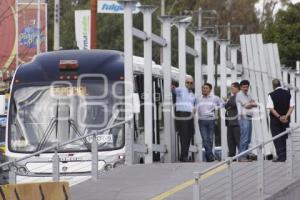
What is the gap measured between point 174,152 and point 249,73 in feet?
17.4

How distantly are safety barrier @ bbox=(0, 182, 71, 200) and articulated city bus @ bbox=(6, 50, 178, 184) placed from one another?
565 centimetres

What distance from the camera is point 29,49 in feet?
164

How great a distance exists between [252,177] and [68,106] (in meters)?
6.97

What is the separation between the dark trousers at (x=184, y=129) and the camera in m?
22.4

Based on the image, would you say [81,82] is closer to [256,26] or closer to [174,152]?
[174,152]

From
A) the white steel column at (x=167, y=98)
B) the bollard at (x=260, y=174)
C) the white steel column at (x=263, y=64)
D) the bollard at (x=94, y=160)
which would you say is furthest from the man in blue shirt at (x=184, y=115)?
the bollard at (x=260, y=174)

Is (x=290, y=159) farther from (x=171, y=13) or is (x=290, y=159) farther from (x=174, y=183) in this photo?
(x=171, y=13)

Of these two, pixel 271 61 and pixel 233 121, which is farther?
pixel 271 61

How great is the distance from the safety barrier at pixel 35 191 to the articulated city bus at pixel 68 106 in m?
5.65

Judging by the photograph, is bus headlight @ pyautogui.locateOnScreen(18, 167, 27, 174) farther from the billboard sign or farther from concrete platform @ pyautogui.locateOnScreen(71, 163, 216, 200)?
the billboard sign

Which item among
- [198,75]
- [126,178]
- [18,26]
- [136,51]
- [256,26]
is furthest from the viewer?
[256,26]

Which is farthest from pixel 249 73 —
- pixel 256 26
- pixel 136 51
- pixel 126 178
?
pixel 256 26

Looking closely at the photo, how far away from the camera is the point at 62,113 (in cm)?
2152

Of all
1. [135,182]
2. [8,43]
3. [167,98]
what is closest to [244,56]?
[167,98]
